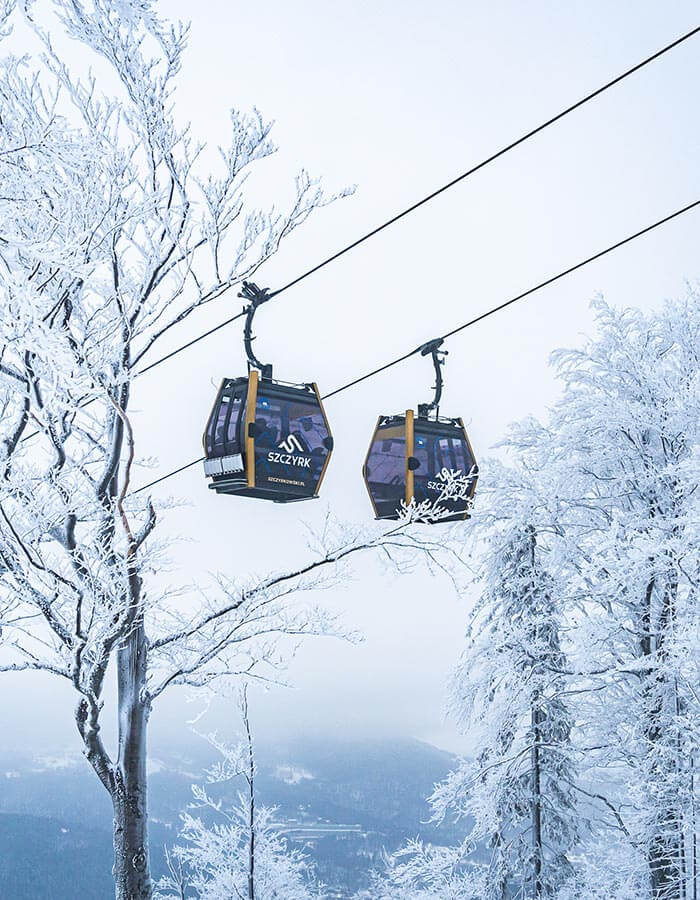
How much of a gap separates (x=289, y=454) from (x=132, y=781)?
3569 millimetres

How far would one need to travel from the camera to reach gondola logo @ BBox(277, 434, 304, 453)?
29.9ft

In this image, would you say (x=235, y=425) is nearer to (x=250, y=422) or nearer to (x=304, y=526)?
(x=250, y=422)

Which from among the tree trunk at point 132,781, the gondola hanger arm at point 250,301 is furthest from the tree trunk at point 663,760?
the tree trunk at point 132,781

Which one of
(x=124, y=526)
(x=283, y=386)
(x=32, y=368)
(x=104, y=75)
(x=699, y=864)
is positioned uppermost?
(x=104, y=75)

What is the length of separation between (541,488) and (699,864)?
4.90 metres

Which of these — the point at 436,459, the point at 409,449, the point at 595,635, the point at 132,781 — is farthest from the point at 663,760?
the point at 132,781

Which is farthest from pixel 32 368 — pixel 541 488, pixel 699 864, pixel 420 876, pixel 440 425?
pixel 420 876

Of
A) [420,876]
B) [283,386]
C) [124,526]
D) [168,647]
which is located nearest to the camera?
[124,526]

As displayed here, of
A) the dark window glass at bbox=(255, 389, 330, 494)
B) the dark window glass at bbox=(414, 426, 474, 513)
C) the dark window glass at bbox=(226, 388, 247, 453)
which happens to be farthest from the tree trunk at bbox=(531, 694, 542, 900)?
the dark window glass at bbox=(226, 388, 247, 453)

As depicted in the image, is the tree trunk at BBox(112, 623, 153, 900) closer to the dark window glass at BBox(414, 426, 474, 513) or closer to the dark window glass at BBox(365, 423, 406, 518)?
the dark window glass at BBox(414, 426, 474, 513)

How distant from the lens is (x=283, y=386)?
9086 millimetres

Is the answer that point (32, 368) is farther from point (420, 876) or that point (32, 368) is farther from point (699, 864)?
point (420, 876)

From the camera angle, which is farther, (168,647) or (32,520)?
(168,647)

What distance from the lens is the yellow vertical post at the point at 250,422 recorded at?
28.8 ft
